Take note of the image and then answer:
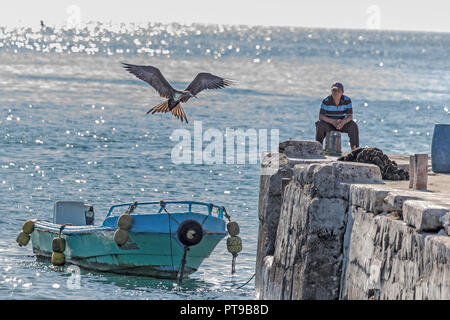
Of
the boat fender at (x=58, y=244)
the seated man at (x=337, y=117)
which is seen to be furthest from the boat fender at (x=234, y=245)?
the boat fender at (x=58, y=244)

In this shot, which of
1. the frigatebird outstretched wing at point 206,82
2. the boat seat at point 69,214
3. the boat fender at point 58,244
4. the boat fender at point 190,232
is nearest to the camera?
the frigatebird outstretched wing at point 206,82

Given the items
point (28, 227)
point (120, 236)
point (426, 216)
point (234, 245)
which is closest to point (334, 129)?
point (234, 245)

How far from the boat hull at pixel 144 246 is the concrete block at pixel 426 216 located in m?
7.71

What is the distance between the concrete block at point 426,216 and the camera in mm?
7500

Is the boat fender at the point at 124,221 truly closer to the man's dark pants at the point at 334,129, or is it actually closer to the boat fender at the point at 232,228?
the boat fender at the point at 232,228

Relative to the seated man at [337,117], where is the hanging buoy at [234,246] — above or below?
below

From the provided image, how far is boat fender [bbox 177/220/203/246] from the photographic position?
1514 centimetres

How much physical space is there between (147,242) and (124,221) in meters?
0.63

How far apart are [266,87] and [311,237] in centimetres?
5159

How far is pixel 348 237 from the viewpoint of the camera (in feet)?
30.6

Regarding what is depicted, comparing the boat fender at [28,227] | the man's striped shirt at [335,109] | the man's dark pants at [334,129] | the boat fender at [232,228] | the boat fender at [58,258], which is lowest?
the boat fender at [58,258]

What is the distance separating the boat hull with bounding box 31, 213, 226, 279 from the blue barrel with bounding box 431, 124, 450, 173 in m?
4.46

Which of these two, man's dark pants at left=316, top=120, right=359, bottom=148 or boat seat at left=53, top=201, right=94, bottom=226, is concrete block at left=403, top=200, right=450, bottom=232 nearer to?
man's dark pants at left=316, top=120, right=359, bottom=148

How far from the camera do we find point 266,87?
60750 millimetres
